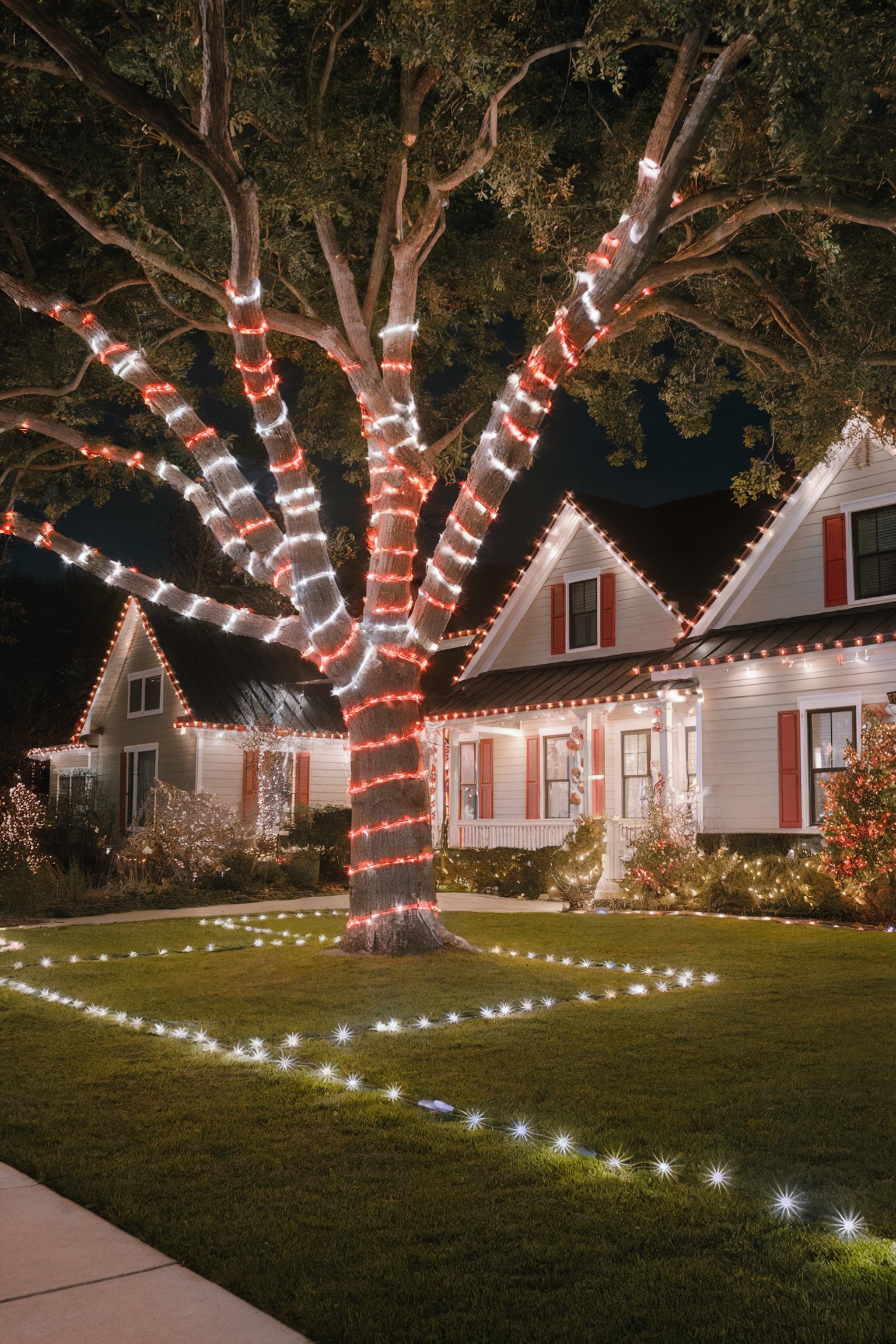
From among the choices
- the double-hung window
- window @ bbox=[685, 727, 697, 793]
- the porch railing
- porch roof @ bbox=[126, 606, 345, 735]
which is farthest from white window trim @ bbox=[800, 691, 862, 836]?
porch roof @ bbox=[126, 606, 345, 735]

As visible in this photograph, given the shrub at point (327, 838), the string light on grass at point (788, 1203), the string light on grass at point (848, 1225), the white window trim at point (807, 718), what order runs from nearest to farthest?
1. the string light on grass at point (848, 1225)
2. the string light on grass at point (788, 1203)
3. the white window trim at point (807, 718)
4. the shrub at point (327, 838)

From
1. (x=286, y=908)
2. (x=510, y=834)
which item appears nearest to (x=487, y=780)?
(x=510, y=834)

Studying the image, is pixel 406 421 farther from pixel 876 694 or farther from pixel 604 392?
pixel 876 694

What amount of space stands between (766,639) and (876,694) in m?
1.76

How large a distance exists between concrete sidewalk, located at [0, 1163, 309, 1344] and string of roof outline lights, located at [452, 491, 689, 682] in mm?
14542

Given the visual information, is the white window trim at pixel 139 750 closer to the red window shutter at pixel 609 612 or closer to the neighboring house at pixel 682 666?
the neighboring house at pixel 682 666

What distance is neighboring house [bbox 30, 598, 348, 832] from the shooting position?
24.5 meters

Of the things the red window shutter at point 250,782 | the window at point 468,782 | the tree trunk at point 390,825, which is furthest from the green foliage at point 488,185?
the red window shutter at point 250,782

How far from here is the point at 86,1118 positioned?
5.11 metres

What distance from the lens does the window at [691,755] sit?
17625 mm

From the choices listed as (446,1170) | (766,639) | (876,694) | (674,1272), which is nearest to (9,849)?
(766,639)

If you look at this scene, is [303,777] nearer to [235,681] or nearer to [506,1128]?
[235,681]

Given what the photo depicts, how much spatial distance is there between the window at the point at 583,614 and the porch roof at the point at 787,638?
2.55 meters

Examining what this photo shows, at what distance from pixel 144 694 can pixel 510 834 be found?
10669 mm
